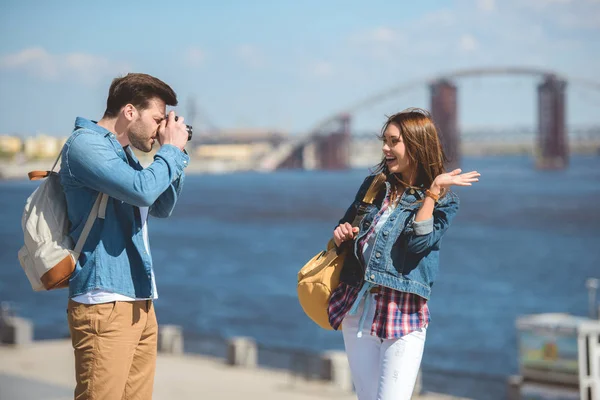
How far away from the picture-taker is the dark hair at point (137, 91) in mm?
2725

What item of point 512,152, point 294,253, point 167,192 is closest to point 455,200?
point 167,192

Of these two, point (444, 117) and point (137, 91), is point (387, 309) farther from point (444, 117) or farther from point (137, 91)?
point (444, 117)

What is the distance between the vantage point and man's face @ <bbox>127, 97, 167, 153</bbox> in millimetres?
2744

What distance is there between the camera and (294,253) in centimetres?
5772

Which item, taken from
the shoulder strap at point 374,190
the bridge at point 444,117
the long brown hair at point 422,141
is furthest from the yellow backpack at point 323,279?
the bridge at point 444,117

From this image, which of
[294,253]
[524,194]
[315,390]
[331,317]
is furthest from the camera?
[524,194]

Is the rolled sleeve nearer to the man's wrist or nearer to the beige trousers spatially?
the man's wrist

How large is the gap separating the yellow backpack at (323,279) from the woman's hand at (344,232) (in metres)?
0.06

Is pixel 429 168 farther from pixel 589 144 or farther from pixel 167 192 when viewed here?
pixel 589 144

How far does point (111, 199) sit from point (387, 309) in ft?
2.80

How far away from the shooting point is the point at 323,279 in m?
2.87

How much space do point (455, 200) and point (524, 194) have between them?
111803mm

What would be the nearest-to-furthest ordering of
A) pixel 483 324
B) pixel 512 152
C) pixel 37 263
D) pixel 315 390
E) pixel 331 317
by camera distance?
1. pixel 37 263
2. pixel 331 317
3. pixel 315 390
4. pixel 483 324
5. pixel 512 152

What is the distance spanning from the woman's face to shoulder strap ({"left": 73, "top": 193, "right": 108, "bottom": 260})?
2.72ft
